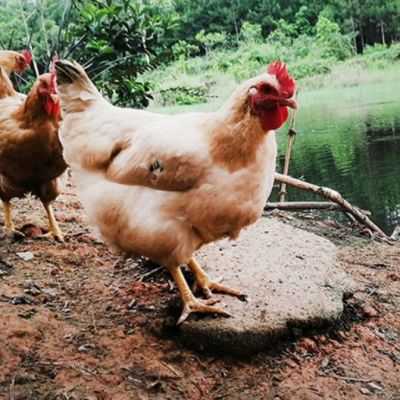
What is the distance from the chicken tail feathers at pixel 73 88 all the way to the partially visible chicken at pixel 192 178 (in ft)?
1.55

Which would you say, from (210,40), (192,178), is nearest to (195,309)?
(192,178)

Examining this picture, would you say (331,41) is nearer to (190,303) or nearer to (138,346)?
(190,303)

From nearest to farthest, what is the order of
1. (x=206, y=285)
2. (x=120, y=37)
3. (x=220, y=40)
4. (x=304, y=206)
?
(x=206, y=285), (x=304, y=206), (x=120, y=37), (x=220, y=40)

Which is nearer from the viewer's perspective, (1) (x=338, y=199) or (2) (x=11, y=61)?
(2) (x=11, y=61)

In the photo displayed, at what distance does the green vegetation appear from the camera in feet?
16.7

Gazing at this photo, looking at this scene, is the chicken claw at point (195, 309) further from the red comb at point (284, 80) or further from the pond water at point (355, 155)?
the pond water at point (355, 155)

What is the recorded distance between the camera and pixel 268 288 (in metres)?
2.38

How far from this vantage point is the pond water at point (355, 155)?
5320 millimetres

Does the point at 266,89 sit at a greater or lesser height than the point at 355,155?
greater

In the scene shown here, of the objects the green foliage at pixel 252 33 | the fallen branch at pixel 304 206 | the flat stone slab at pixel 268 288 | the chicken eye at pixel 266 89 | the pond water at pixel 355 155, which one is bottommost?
the pond water at pixel 355 155

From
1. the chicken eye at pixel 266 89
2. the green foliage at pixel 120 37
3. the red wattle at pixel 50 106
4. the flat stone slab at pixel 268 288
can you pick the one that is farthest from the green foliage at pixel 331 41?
the chicken eye at pixel 266 89

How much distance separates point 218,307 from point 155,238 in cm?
53

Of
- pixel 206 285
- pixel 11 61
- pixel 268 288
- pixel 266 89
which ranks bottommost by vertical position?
pixel 268 288

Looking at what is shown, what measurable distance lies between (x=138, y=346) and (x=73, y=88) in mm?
1578
